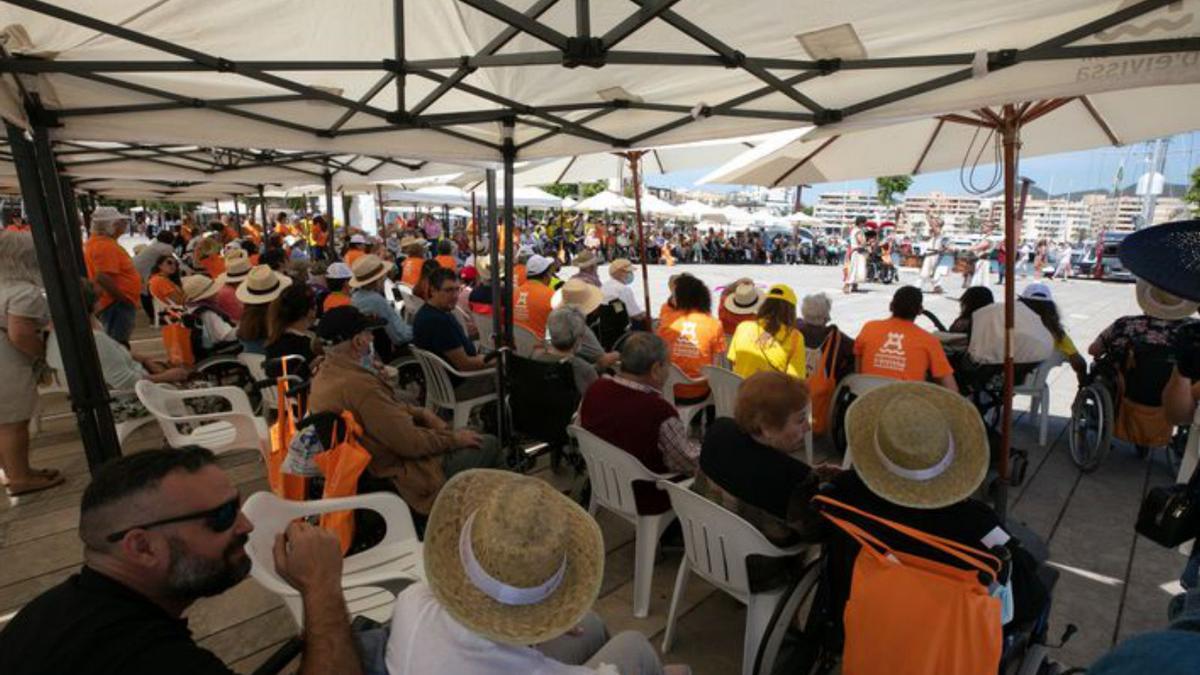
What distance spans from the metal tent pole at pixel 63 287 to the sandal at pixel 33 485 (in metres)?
1.41

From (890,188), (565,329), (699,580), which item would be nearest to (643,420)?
(699,580)

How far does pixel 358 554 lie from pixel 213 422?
222cm

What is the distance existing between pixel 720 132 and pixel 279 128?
2.89m

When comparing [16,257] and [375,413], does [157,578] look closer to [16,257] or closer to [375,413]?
[375,413]

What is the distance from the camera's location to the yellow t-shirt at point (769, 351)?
402 centimetres

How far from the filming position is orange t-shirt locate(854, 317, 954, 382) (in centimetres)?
377

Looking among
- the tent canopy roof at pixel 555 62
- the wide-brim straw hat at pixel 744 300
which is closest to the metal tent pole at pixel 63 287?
the tent canopy roof at pixel 555 62

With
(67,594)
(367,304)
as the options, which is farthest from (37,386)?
(67,594)

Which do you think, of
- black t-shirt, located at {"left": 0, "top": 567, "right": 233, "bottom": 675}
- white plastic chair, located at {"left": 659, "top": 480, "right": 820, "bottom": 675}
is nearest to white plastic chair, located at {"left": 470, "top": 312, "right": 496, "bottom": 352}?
white plastic chair, located at {"left": 659, "top": 480, "right": 820, "bottom": 675}

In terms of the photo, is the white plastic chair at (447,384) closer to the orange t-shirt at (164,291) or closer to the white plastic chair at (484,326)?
the white plastic chair at (484,326)

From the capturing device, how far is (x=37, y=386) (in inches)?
142

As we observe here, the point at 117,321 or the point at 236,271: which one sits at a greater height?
the point at 236,271

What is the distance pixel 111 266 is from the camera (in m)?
5.61

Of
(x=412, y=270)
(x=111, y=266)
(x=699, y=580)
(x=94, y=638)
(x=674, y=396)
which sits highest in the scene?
(x=111, y=266)
